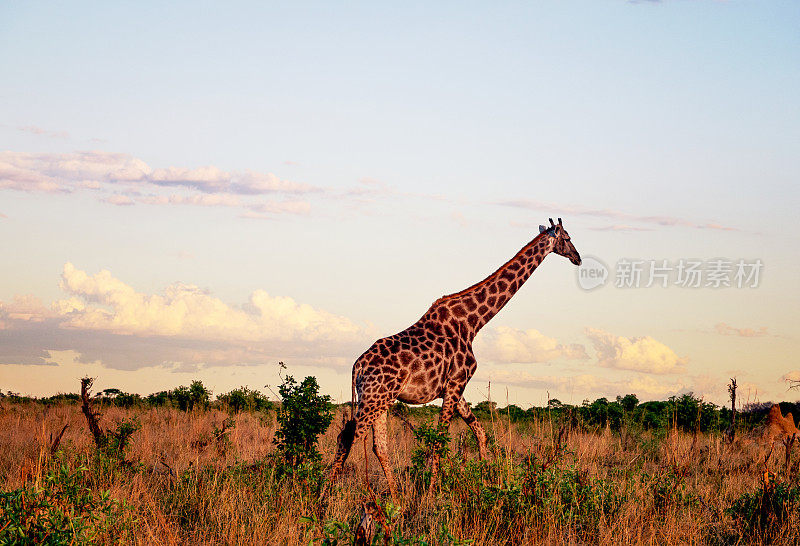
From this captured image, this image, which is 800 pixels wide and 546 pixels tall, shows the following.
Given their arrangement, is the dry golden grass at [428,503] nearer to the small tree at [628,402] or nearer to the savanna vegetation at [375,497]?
the savanna vegetation at [375,497]

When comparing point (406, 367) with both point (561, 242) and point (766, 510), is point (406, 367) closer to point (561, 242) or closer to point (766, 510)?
point (561, 242)

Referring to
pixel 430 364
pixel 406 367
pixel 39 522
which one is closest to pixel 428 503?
pixel 406 367

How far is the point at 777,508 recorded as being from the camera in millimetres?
8977

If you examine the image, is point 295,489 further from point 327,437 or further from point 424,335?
point 327,437

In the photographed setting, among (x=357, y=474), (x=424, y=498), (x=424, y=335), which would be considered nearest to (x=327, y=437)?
(x=357, y=474)

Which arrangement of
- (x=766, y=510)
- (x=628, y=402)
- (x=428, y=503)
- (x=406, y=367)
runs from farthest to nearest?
(x=628, y=402) → (x=406, y=367) → (x=428, y=503) → (x=766, y=510)

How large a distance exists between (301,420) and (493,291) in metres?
3.92

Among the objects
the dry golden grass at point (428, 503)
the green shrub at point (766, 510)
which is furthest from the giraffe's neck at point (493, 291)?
the green shrub at point (766, 510)

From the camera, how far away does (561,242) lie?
13234 mm

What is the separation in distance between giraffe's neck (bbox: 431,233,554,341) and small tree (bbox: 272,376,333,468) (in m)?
2.32

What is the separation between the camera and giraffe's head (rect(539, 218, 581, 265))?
1323 cm

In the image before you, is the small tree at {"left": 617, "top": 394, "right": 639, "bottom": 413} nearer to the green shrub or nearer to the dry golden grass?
the dry golden grass

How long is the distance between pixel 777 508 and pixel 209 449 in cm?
1046

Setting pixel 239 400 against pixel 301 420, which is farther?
pixel 239 400
